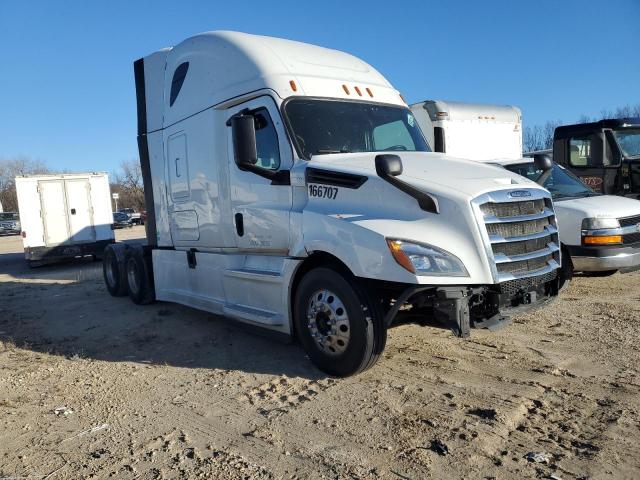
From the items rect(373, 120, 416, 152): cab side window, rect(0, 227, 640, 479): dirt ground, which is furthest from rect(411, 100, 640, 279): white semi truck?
rect(373, 120, 416, 152): cab side window

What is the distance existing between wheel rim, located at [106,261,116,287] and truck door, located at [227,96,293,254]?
4.67 m

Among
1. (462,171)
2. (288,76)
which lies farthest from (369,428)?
(288,76)

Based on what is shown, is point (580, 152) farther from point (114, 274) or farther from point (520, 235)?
point (114, 274)

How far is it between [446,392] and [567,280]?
6.66 feet

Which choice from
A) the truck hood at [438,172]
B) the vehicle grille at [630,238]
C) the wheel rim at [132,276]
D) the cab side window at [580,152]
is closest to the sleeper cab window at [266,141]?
the truck hood at [438,172]

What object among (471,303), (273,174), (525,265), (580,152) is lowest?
(471,303)

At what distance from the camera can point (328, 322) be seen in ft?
15.3

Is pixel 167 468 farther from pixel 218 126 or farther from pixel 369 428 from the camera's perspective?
pixel 218 126

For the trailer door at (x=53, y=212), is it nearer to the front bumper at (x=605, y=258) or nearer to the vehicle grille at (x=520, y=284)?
the front bumper at (x=605, y=258)

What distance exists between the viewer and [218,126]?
A: 6.14 meters

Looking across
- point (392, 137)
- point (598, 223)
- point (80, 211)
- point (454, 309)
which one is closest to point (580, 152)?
point (598, 223)

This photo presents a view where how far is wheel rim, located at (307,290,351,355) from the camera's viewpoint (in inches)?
178

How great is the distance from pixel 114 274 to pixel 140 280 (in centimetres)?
132

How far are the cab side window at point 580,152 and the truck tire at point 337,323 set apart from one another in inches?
319
